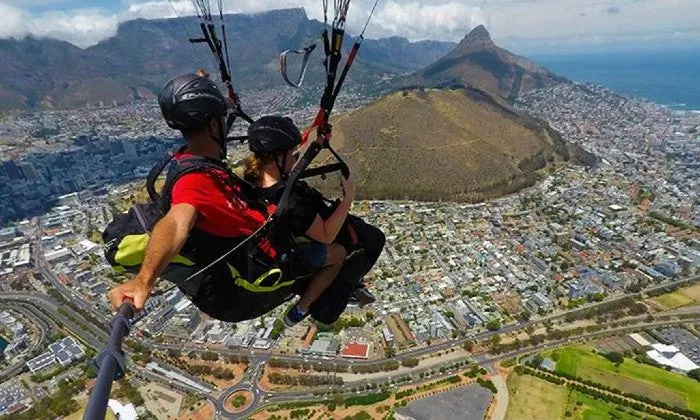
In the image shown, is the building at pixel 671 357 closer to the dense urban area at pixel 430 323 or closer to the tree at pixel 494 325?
the dense urban area at pixel 430 323

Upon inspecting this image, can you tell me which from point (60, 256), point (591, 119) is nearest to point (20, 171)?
point (60, 256)

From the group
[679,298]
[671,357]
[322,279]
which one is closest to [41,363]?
[322,279]

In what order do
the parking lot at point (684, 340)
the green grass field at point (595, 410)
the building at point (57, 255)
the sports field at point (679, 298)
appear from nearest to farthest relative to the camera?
the green grass field at point (595, 410), the parking lot at point (684, 340), the sports field at point (679, 298), the building at point (57, 255)

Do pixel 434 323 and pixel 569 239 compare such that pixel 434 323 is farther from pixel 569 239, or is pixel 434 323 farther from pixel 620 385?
pixel 569 239

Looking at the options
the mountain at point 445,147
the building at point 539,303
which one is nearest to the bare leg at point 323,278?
the building at point 539,303

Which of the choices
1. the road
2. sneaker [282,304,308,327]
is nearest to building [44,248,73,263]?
the road

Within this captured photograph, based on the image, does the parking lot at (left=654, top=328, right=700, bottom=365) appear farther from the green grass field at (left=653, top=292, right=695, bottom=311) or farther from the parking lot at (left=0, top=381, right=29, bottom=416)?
the parking lot at (left=0, top=381, right=29, bottom=416)

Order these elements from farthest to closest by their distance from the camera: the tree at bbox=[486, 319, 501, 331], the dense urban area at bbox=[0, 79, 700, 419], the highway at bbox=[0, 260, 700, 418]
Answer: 1. the tree at bbox=[486, 319, 501, 331]
2. the highway at bbox=[0, 260, 700, 418]
3. the dense urban area at bbox=[0, 79, 700, 419]
